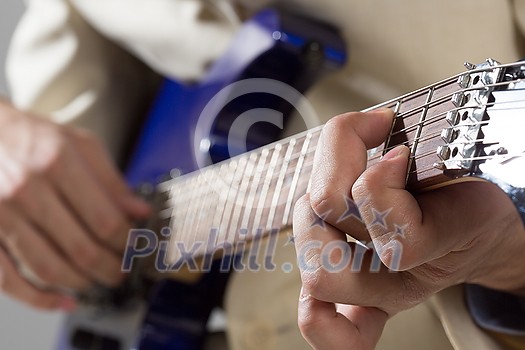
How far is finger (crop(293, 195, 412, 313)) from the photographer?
25 cm

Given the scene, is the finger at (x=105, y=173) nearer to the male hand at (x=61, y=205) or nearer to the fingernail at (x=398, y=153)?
the male hand at (x=61, y=205)

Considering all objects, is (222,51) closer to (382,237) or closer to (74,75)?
(74,75)

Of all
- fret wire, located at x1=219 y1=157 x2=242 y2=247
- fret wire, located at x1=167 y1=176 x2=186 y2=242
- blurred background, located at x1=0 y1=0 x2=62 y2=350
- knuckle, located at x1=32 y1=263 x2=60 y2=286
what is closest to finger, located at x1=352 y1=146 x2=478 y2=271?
fret wire, located at x1=219 y1=157 x2=242 y2=247

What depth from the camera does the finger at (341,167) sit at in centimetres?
24

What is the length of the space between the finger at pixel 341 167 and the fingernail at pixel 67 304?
438 mm

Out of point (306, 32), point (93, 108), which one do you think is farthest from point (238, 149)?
point (93, 108)

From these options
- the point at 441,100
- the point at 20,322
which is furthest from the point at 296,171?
the point at 20,322

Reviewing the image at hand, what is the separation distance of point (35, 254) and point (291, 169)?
0.31 meters

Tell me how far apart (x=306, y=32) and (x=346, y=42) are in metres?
0.03

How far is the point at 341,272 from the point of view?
247 mm

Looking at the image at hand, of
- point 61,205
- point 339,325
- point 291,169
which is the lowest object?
point 339,325

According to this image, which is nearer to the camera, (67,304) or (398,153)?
(398,153)

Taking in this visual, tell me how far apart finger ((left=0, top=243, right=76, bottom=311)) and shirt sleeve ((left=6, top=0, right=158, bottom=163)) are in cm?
15

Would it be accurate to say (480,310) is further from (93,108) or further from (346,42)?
(93,108)
